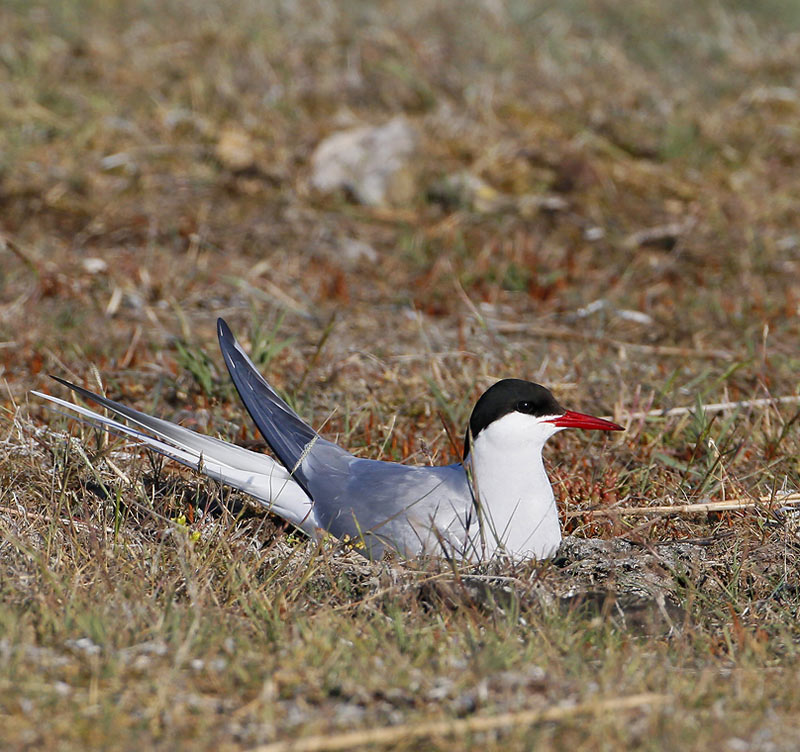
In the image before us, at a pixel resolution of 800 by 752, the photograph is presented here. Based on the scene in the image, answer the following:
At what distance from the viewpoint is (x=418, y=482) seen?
10.2ft

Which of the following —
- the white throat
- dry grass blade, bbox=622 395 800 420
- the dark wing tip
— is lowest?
dry grass blade, bbox=622 395 800 420

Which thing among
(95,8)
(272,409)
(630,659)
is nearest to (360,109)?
(95,8)

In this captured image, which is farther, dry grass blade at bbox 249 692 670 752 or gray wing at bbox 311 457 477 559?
gray wing at bbox 311 457 477 559

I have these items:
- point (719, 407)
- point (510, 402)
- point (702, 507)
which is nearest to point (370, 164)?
point (719, 407)

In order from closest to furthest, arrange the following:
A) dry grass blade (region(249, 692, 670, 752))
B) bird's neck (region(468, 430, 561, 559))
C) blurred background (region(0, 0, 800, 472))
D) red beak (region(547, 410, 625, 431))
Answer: dry grass blade (region(249, 692, 670, 752)) < bird's neck (region(468, 430, 561, 559)) < red beak (region(547, 410, 625, 431)) < blurred background (region(0, 0, 800, 472))

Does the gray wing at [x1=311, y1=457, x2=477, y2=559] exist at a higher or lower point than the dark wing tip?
lower

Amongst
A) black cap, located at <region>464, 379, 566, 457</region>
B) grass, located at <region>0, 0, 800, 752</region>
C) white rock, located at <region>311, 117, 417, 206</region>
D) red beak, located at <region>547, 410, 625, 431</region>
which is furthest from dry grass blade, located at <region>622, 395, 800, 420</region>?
white rock, located at <region>311, 117, 417, 206</region>

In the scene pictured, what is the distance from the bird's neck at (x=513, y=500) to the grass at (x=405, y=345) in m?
0.12

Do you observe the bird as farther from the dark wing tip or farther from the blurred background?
the blurred background

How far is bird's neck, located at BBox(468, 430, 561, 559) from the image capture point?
117 inches

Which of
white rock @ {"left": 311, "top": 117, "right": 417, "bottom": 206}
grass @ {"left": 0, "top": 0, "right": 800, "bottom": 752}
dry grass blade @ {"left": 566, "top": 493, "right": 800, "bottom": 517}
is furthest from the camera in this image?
white rock @ {"left": 311, "top": 117, "right": 417, "bottom": 206}

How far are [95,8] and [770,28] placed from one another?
500 centimetres

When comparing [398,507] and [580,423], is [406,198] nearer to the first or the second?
[580,423]

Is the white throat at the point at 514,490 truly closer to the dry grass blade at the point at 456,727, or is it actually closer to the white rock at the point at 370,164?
the dry grass blade at the point at 456,727
